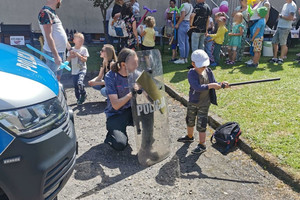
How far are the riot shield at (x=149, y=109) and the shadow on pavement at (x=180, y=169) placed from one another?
0.55 feet

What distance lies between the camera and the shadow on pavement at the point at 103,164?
318cm

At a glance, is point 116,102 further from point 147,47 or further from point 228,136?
point 147,47

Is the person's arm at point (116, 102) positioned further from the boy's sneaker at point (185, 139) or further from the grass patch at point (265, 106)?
the grass patch at point (265, 106)

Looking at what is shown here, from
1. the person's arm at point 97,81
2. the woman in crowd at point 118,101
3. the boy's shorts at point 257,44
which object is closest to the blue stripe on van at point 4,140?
the woman in crowd at point 118,101

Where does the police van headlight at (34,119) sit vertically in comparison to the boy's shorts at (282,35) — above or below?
below

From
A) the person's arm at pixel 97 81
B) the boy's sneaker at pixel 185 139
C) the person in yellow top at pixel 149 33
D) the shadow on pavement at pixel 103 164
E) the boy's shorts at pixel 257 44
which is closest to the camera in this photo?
the shadow on pavement at pixel 103 164

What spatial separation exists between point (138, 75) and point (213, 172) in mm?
1474

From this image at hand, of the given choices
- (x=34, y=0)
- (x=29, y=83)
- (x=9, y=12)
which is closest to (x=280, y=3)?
(x=34, y=0)

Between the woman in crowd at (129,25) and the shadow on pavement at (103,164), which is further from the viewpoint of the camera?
the woman in crowd at (129,25)

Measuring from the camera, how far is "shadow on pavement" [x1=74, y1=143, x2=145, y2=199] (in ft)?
10.4

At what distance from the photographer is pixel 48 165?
200cm

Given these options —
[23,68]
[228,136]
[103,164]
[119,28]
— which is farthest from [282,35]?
[23,68]

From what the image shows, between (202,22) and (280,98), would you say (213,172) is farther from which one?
(202,22)

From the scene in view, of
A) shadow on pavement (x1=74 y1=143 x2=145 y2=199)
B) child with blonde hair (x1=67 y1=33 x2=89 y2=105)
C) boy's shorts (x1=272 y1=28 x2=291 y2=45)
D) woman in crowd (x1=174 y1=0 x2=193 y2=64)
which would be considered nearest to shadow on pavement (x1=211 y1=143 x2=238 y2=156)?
shadow on pavement (x1=74 y1=143 x2=145 y2=199)
